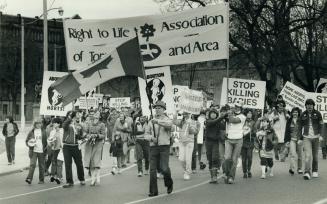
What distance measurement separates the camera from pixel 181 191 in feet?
45.2

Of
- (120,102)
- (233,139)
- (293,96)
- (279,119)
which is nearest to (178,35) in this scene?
(233,139)

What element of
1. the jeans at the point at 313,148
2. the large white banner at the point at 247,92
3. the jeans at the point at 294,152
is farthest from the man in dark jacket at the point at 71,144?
the large white banner at the point at 247,92

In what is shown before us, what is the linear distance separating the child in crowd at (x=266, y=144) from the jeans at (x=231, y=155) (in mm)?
1194

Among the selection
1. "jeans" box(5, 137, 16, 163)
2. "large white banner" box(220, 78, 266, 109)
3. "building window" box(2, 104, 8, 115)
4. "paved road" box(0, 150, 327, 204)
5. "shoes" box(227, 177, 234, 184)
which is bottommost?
"paved road" box(0, 150, 327, 204)

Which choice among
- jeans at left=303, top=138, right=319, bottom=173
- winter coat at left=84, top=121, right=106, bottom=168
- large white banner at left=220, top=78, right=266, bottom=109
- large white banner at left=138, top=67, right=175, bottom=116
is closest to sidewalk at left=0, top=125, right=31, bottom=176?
winter coat at left=84, top=121, right=106, bottom=168

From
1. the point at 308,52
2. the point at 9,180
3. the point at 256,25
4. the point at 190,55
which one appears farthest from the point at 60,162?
the point at 308,52

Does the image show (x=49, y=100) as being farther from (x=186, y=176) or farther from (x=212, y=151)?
(x=212, y=151)

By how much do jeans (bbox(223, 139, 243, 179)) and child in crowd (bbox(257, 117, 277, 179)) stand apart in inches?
47.0

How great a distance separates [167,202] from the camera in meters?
12.1

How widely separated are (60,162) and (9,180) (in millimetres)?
1619

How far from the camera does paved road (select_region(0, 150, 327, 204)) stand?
40.8 feet

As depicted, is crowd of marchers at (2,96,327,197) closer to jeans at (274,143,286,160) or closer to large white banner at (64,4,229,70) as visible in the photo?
large white banner at (64,4,229,70)

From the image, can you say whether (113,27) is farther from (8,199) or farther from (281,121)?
(281,121)

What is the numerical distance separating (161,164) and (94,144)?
266 centimetres
